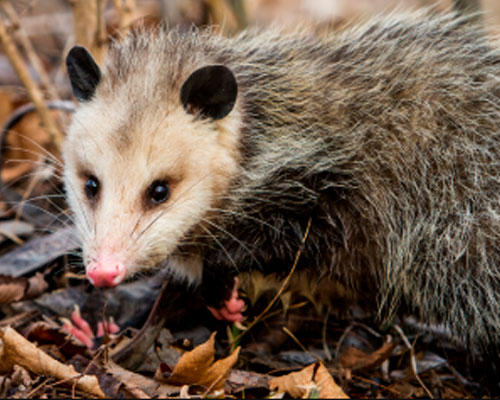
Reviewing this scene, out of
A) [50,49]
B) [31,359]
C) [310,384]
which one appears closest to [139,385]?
[31,359]

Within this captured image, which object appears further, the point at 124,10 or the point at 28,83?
the point at 124,10

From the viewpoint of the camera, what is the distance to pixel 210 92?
8.32 ft

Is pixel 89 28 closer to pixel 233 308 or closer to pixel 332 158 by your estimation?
pixel 332 158

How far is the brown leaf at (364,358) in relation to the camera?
108 inches

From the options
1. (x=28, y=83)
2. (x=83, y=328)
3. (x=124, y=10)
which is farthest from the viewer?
(x=124, y=10)

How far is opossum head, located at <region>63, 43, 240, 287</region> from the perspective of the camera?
7.68ft

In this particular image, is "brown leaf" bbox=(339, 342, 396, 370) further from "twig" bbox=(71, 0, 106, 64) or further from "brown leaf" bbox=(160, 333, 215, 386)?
"twig" bbox=(71, 0, 106, 64)

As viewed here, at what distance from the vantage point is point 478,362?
3.12 metres

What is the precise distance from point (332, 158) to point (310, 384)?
1.08 metres

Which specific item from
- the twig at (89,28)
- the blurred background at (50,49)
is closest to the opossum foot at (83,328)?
the blurred background at (50,49)

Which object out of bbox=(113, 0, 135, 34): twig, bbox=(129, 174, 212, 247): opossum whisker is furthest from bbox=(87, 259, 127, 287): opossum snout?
bbox=(113, 0, 135, 34): twig

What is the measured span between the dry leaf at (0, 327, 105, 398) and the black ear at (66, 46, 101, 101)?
3.51 ft

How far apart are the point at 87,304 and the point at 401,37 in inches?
78.7

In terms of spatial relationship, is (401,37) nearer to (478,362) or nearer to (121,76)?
(121,76)
